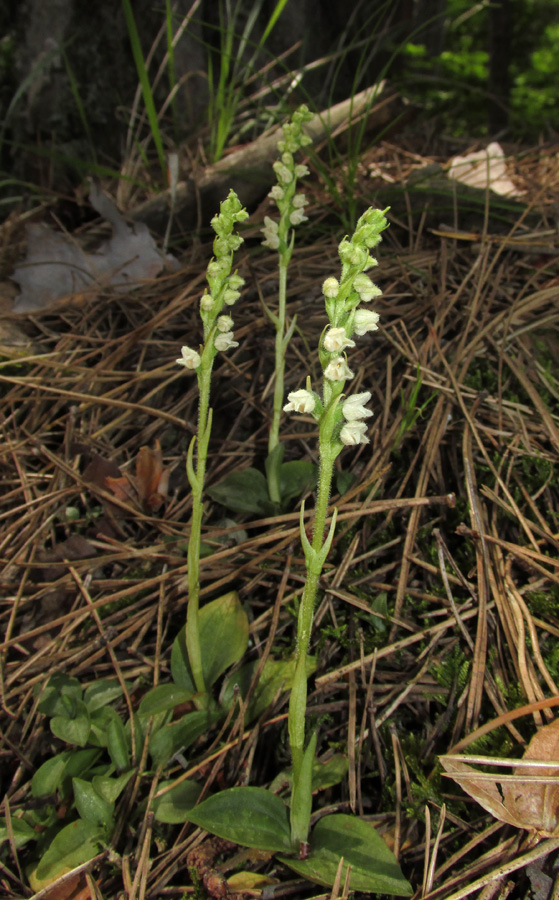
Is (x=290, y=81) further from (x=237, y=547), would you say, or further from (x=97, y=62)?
(x=237, y=547)

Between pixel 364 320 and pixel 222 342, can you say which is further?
pixel 222 342

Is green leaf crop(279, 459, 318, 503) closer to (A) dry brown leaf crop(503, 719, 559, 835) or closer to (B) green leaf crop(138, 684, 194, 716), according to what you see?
(B) green leaf crop(138, 684, 194, 716)

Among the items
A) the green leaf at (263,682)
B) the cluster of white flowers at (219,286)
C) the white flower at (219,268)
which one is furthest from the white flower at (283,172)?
the green leaf at (263,682)

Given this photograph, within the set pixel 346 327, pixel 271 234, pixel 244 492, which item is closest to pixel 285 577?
pixel 244 492

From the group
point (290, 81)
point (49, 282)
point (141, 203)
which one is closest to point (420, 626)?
point (49, 282)

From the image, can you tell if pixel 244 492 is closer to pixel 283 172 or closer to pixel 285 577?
pixel 285 577

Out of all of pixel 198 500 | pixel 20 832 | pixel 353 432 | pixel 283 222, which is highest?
pixel 283 222
